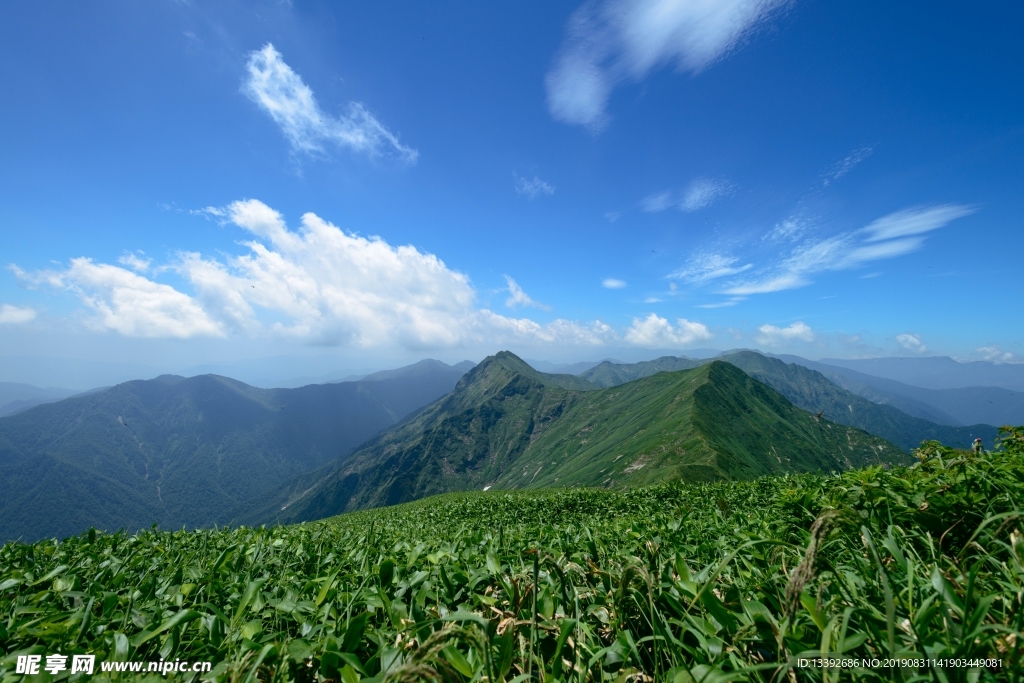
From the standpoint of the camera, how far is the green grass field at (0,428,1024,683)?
1.81m

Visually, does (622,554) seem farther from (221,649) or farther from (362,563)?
(221,649)

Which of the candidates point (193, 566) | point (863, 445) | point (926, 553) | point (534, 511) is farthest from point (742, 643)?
point (863, 445)

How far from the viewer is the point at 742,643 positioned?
210cm

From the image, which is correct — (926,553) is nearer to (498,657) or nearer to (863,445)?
(498,657)

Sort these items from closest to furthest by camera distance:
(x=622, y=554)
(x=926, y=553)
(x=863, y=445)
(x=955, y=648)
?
(x=955, y=648) → (x=926, y=553) → (x=622, y=554) → (x=863, y=445)

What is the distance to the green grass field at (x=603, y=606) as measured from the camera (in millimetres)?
1811

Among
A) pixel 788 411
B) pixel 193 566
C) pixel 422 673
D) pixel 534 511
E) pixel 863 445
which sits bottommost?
pixel 863 445

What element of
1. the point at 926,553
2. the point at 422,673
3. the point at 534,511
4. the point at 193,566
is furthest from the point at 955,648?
the point at 534,511

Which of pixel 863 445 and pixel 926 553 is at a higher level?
pixel 926 553

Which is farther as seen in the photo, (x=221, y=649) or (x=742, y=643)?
(x=221, y=649)

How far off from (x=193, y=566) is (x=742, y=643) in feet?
14.5

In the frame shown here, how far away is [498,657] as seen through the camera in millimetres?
2176

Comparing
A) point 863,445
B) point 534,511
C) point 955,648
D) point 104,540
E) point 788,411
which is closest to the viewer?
point 955,648

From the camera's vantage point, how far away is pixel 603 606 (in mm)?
2471
